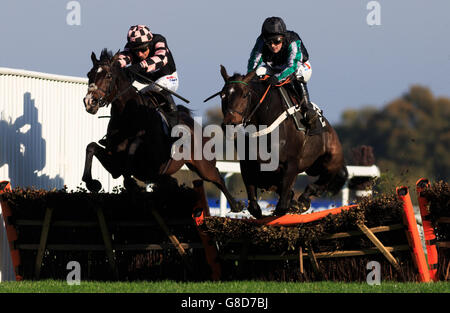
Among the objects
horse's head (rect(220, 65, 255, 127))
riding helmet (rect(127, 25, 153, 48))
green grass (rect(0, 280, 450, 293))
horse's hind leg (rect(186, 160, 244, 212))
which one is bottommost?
green grass (rect(0, 280, 450, 293))

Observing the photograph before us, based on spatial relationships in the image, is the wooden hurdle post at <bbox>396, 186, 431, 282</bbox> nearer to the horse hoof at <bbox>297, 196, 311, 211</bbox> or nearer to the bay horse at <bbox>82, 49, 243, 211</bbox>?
the horse hoof at <bbox>297, 196, 311, 211</bbox>

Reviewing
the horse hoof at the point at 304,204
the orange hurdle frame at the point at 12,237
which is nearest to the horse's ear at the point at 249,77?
the horse hoof at the point at 304,204

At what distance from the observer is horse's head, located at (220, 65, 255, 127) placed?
8359 millimetres

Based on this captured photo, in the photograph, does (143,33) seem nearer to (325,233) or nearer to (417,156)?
(325,233)

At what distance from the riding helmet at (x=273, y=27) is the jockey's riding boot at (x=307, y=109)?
2.21 feet

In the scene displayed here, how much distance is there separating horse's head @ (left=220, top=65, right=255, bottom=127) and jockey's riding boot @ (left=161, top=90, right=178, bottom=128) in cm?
191

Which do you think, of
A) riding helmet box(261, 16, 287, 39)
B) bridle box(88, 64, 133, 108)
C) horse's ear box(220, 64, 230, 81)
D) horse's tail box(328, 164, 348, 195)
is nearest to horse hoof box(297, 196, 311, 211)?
horse's tail box(328, 164, 348, 195)

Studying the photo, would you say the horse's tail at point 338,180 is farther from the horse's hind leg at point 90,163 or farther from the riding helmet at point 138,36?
Result: the riding helmet at point 138,36

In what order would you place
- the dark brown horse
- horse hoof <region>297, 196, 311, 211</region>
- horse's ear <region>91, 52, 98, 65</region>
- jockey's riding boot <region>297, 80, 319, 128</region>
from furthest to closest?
horse's ear <region>91, 52, 98, 65</region>, horse hoof <region>297, 196, 311, 211</region>, jockey's riding boot <region>297, 80, 319, 128</region>, the dark brown horse

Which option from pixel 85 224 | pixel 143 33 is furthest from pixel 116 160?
pixel 143 33

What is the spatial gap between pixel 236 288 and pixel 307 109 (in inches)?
103

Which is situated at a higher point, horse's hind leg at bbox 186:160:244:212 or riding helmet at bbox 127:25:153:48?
riding helmet at bbox 127:25:153:48
